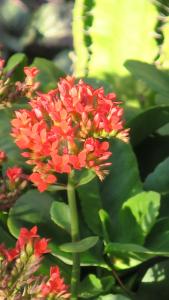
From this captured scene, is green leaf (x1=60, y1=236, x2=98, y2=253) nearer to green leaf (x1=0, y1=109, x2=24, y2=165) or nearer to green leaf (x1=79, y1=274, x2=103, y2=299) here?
green leaf (x1=79, y1=274, x2=103, y2=299)

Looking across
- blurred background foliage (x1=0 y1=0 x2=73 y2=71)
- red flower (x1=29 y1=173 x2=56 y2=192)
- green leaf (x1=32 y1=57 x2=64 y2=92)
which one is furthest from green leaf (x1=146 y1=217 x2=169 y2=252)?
blurred background foliage (x1=0 y1=0 x2=73 y2=71)

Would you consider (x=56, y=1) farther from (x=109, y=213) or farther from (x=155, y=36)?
(x=109, y=213)

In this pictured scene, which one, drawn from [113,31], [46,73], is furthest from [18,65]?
[113,31]

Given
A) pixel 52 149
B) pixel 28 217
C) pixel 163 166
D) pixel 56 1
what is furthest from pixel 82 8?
pixel 56 1

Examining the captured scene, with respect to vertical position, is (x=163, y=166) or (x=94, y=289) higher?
(x=163, y=166)

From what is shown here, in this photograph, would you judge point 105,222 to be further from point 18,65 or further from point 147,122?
point 18,65

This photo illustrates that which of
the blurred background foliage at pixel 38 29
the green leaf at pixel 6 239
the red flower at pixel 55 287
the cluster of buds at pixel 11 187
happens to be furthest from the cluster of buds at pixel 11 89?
the blurred background foliage at pixel 38 29

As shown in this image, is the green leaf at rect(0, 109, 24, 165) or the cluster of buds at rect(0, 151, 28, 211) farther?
the green leaf at rect(0, 109, 24, 165)
